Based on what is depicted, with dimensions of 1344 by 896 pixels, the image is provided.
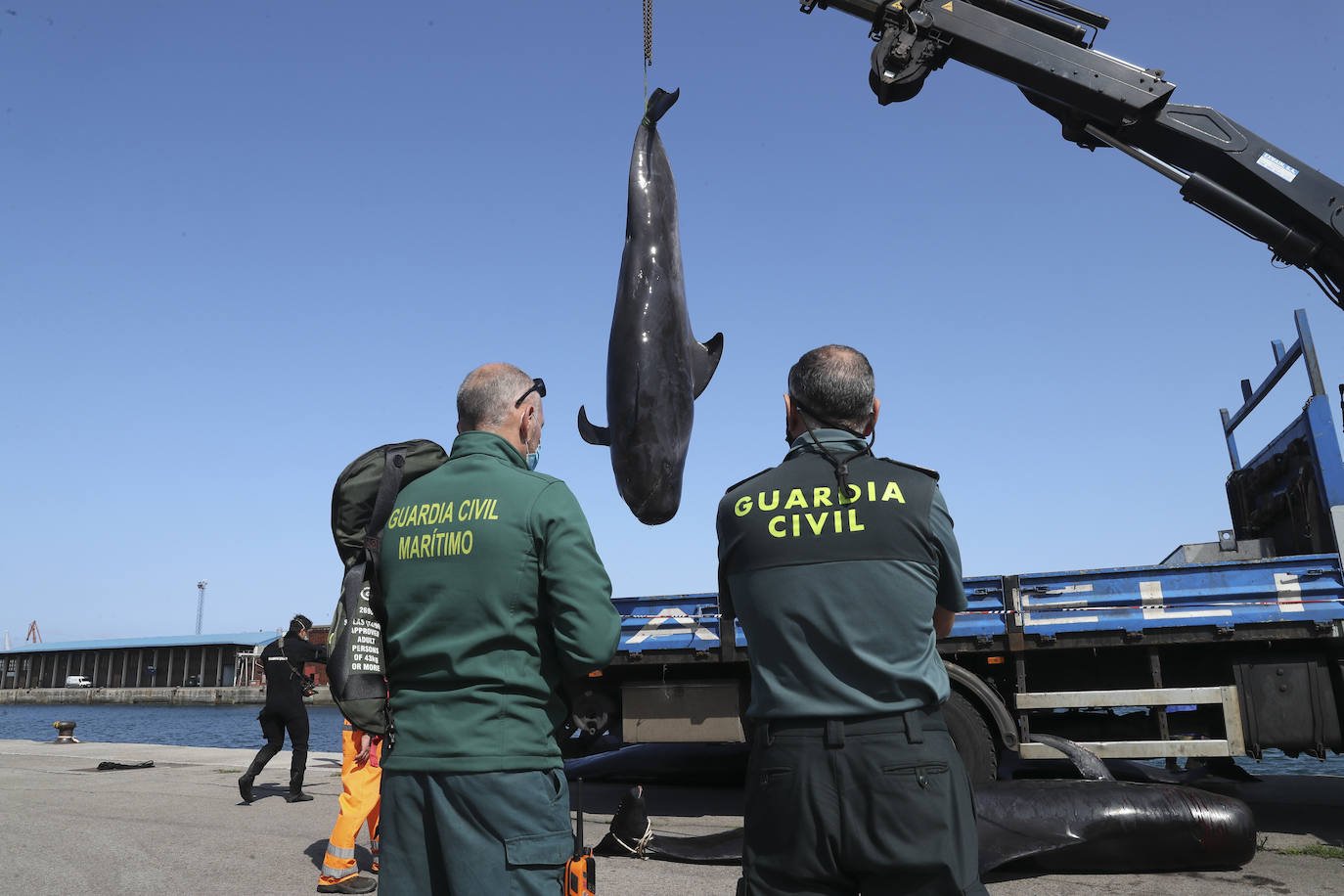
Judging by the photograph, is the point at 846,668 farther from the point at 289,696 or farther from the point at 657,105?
the point at 289,696

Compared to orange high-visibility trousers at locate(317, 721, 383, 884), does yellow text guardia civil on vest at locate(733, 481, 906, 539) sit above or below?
above

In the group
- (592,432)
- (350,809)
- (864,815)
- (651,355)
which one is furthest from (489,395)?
(350,809)

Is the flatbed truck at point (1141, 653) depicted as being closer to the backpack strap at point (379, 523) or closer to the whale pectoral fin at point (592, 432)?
the whale pectoral fin at point (592, 432)

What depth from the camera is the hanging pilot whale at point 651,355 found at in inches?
189

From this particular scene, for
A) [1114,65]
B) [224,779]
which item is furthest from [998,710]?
[224,779]

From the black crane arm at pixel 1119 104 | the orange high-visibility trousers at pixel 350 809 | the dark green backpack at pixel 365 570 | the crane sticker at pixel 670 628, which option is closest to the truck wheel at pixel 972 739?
the crane sticker at pixel 670 628

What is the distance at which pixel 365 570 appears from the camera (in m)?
2.70

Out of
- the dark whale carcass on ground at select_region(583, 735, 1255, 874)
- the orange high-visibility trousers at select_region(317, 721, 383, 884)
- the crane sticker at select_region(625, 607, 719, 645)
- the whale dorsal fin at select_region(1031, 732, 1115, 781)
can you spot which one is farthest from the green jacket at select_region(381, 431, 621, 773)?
the crane sticker at select_region(625, 607, 719, 645)

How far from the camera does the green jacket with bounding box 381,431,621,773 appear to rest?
2.26m

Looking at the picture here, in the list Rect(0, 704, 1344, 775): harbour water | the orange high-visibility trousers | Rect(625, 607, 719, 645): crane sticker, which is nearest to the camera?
the orange high-visibility trousers

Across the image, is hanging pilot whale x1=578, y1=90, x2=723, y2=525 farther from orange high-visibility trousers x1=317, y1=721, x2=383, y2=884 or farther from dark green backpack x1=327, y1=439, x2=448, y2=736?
orange high-visibility trousers x1=317, y1=721, x2=383, y2=884

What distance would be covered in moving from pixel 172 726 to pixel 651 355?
56189 mm

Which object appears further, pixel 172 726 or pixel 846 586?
pixel 172 726

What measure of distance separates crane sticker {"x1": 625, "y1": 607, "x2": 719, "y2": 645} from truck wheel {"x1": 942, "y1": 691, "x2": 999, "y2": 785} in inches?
84.2
